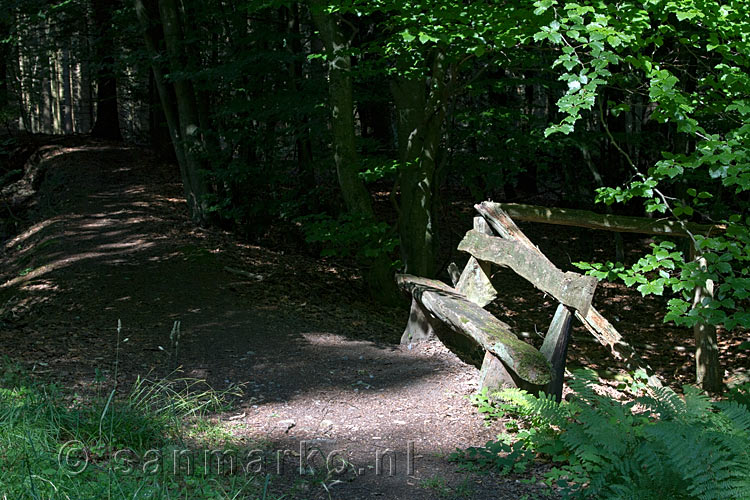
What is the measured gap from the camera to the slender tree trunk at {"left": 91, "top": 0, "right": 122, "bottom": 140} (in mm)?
15756

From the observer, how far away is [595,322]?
5.70m

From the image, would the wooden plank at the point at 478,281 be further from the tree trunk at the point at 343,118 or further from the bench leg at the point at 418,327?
the tree trunk at the point at 343,118

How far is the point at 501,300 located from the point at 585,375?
8208 millimetres

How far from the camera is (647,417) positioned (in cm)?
418

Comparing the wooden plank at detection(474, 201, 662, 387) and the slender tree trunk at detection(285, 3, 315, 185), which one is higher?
the slender tree trunk at detection(285, 3, 315, 185)

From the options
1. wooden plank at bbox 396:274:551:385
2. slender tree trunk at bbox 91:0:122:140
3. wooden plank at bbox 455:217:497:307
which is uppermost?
slender tree trunk at bbox 91:0:122:140

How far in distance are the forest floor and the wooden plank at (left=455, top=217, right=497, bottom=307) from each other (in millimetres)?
643

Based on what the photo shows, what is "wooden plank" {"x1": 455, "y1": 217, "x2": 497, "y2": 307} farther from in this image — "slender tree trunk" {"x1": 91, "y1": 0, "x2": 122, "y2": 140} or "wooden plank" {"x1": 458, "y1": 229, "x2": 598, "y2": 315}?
"slender tree trunk" {"x1": 91, "y1": 0, "x2": 122, "y2": 140}

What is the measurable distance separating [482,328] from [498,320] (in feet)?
1.49

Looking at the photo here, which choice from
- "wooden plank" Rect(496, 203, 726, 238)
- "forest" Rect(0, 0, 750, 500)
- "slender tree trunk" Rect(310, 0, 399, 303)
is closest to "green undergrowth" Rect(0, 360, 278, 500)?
"forest" Rect(0, 0, 750, 500)

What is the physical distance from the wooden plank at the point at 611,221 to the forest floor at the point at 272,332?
1589mm

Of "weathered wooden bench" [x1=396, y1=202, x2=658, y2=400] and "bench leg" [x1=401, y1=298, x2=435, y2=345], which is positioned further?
"bench leg" [x1=401, y1=298, x2=435, y2=345]

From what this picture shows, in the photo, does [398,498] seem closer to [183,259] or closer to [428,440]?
[428,440]

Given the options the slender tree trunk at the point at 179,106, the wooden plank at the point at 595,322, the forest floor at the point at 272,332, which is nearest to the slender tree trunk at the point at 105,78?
the slender tree trunk at the point at 179,106
